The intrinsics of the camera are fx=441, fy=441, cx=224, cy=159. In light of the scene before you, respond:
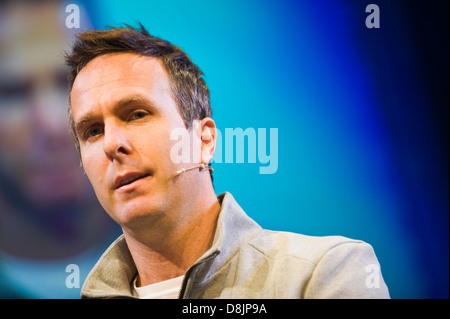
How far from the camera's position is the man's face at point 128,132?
1.52 m

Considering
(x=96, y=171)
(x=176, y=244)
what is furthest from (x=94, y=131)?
(x=176, y=244)

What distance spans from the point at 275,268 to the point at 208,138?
59cm

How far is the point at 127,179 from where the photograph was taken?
153 cm

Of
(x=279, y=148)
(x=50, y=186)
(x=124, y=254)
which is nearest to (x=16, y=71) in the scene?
(x=50, y=186)

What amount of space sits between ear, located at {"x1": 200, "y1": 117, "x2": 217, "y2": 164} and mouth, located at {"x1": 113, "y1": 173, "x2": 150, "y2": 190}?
0.89 ft

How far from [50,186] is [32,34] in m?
0.74

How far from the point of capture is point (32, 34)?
2121mm

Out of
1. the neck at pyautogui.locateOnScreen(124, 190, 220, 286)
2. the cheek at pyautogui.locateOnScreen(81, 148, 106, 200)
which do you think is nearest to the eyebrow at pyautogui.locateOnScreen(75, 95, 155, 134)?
the cheek at pyautogui.locateOnScreen(81, 148, 106, 200)

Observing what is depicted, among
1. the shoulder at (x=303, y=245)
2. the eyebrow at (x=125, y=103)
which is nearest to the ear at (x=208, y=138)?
the eyebrow at (x=125, y=103)

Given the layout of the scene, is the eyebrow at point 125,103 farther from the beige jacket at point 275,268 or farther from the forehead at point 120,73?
the beige jacket at point 275,268

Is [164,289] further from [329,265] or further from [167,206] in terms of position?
[329,265]

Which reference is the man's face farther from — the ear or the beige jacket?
the beige jacket

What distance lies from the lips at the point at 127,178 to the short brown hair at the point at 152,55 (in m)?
0.28
